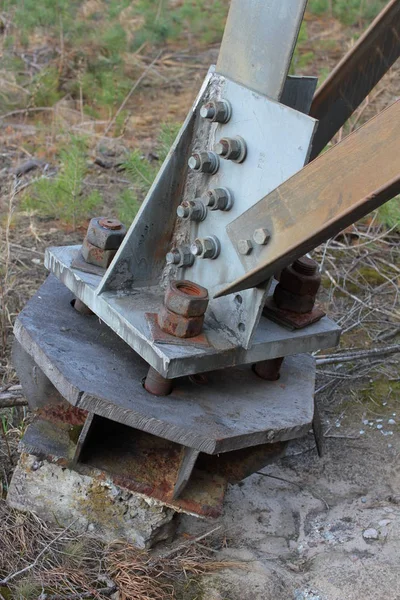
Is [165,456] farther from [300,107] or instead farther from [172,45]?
[172,45]

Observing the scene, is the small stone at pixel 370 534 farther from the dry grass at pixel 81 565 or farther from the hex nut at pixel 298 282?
the hex nut at pixel 298 282

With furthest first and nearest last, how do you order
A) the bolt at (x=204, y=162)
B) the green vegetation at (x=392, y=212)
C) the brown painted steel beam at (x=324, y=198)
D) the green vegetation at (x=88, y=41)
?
the green vegetation at (x=88, y=41)
the green vegetation at (x=392, y=212)
the bolt at (x=204, y=162)
the brown painted steel beam at (x=324, y=198)

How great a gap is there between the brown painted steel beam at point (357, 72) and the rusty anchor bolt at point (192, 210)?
0.51 m

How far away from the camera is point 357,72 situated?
2275 millimetres

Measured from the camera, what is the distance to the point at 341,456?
2732 mm

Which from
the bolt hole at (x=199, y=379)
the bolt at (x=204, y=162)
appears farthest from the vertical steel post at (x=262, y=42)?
the bolt hole at (x=199, y=379)

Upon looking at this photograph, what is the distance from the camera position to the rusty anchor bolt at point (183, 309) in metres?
1.92

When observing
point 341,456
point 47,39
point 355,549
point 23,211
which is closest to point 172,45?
point 47,39

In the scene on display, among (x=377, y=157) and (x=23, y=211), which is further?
(x=23, y=211)

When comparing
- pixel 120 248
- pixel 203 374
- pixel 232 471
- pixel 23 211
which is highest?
pixel 120 248

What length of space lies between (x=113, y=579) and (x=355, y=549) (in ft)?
2.39

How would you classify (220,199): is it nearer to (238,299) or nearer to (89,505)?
(238,299)

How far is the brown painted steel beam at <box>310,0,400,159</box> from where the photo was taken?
2.18 metres

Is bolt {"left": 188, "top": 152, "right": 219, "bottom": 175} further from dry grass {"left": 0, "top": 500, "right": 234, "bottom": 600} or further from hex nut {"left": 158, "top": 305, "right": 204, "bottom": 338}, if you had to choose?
dry grass {"left": 0, "top": 500, "right": 234, "bottom": 600}
